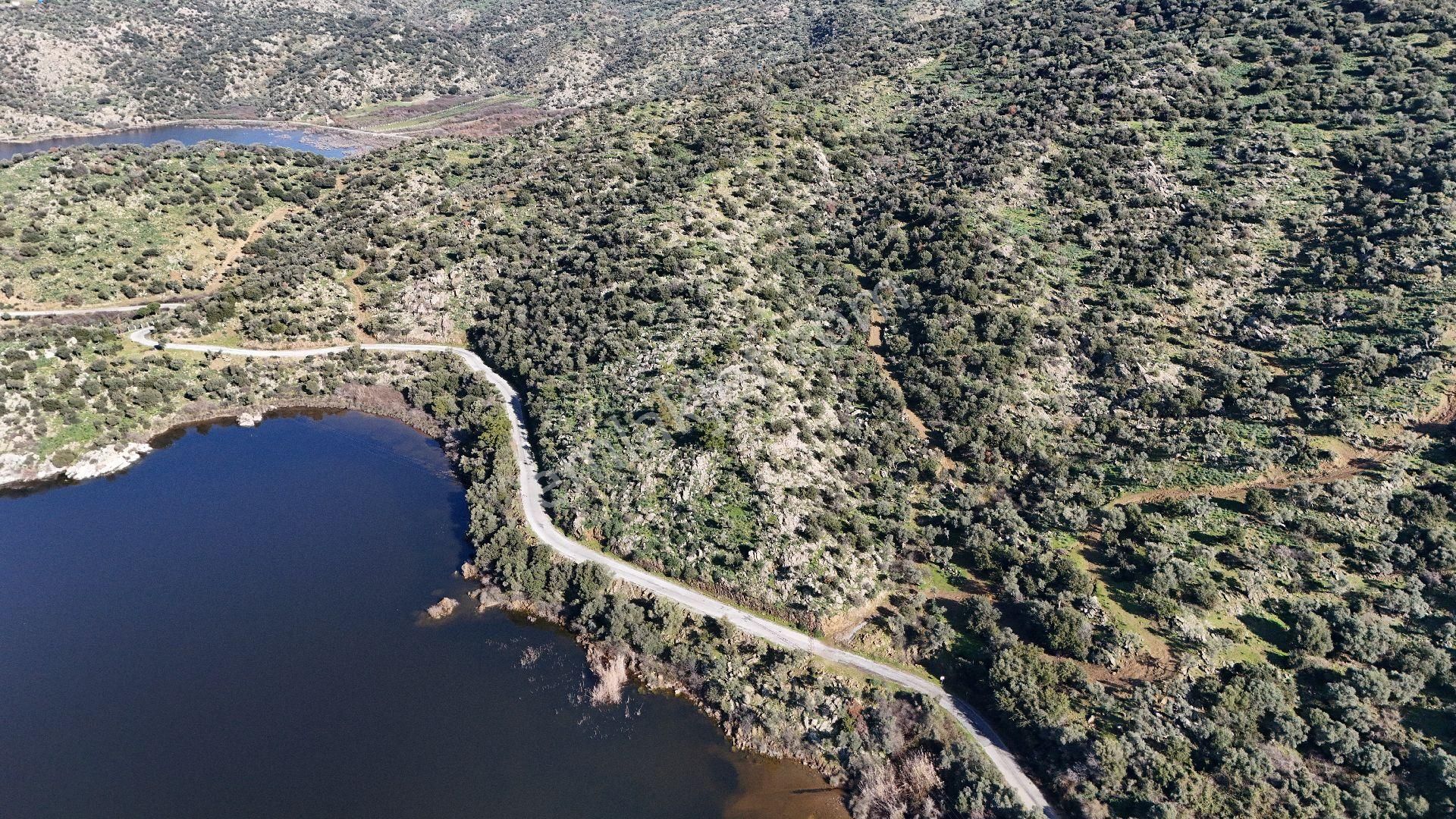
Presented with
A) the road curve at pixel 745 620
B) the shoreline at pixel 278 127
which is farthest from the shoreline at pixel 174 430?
the shoreline at pixel 278 127

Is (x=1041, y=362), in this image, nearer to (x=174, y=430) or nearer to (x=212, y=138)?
(x=174, y=430)

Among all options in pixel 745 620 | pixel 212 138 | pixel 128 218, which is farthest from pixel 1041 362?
pixel 212 138

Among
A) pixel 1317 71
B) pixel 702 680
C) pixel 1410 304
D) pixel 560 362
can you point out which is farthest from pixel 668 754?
pixel 1317 71

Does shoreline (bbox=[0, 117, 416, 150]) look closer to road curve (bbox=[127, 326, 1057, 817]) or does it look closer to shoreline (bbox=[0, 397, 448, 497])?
shoreline (bbox=[0, 397, 448, 497])

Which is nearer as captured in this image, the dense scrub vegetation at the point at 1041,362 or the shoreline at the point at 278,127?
the dense scrub vegetation at the point at 1041,362

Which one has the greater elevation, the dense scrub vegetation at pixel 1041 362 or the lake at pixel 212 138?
the lake at pixel 212 138

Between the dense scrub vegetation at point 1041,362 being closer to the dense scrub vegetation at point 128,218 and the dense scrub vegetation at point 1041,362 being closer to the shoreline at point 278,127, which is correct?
the dense scrub vegetation at point 128,218

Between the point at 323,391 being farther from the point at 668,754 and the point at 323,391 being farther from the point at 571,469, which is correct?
the point at 668,754

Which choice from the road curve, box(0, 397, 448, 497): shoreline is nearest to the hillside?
box(0, 397, 448, 497): shoreline
